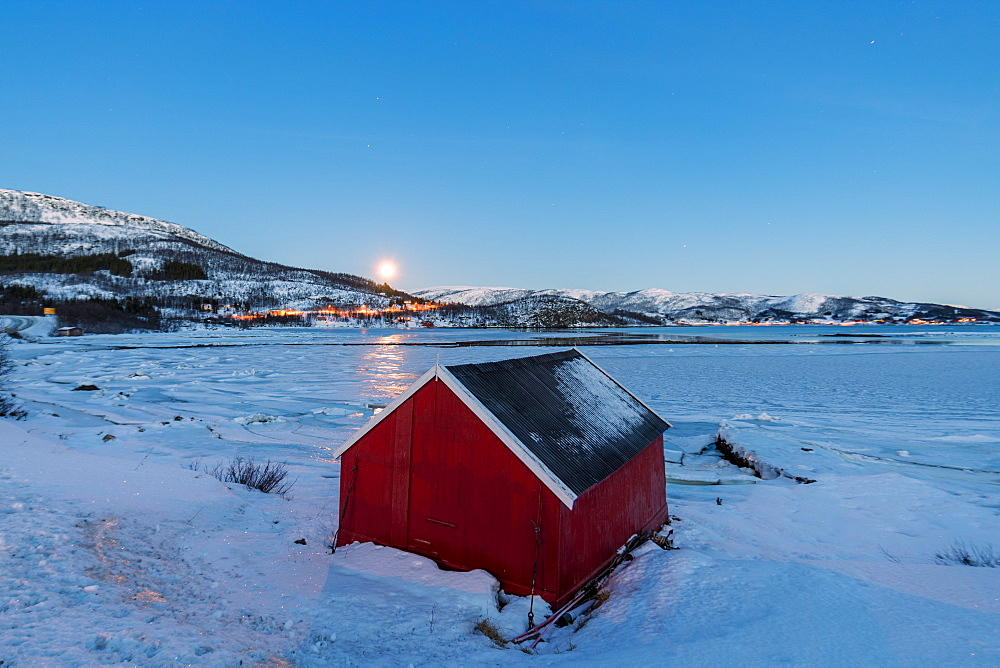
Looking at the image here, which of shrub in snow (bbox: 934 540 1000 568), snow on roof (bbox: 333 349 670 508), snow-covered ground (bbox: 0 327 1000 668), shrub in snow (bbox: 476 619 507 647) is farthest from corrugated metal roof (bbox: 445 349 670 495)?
shrub in snow (bbox: 934 540 1000 568)

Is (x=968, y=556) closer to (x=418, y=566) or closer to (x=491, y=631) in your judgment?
(x=491, y=631)

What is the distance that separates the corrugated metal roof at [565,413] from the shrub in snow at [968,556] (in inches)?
218

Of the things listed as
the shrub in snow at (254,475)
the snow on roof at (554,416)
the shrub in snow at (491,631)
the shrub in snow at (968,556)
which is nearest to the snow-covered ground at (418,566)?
the shrub in snow at (491,631)

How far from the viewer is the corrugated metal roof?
8.27 m

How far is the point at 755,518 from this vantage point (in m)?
13.1

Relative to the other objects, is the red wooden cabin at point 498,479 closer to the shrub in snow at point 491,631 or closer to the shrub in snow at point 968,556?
the shrub in snow at point 491,631

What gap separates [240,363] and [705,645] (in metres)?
50.2

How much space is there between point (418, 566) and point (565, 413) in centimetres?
359

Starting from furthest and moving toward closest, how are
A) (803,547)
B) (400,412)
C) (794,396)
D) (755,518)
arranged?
1. (794,396)
2. (755,518)
3. (803,547)
4. (400,412)

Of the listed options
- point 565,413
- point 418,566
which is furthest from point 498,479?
point 565,413

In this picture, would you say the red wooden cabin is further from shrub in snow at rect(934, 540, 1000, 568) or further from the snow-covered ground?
shrub in snow at rect(934, 540, 1000, 568)

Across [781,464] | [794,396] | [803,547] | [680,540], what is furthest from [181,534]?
[794,396]

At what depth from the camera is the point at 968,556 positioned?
9.97m

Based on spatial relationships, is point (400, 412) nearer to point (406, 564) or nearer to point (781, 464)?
point (406, 564)
